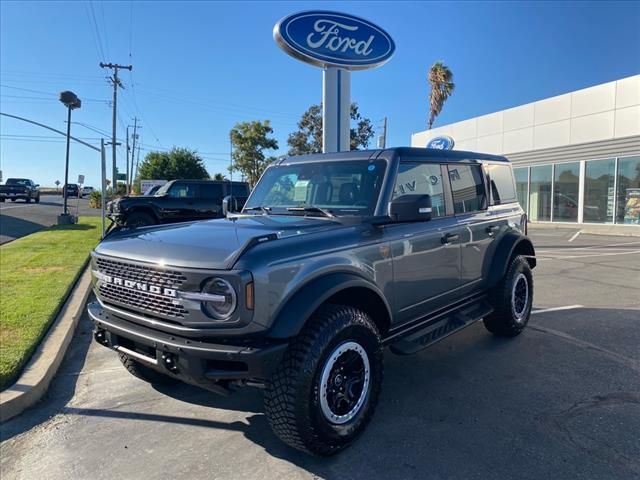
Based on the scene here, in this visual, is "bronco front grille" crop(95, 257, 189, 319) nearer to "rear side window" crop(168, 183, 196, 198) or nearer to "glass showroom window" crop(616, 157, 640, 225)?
"rear side window" crop(168, 183, 196, 198)

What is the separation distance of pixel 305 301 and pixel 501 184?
144 inches

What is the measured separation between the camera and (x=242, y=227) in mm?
3410

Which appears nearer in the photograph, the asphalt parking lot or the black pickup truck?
the asphalt parking lot

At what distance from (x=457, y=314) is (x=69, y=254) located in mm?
8917

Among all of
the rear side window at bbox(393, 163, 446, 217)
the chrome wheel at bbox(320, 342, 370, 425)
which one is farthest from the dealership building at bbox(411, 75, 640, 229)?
the chrome wheel at bbox(320, 342, 370, 425)

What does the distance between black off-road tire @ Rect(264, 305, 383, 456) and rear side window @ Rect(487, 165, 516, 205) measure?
114 inches

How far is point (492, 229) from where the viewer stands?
16.2ft

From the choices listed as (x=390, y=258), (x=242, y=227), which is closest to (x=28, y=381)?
(x=242, y=227)

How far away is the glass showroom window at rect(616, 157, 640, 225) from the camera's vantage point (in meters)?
17.8

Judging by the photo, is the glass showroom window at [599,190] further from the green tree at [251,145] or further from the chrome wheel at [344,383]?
the green tree at [251,145]

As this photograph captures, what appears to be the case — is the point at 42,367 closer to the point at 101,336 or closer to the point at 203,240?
the point at 101,336

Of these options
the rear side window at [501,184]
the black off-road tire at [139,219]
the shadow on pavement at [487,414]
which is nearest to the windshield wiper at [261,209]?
the shadow on pavement at [487,414]

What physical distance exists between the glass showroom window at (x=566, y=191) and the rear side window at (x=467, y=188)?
17904 mm

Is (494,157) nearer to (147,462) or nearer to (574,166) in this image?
(147,462)
